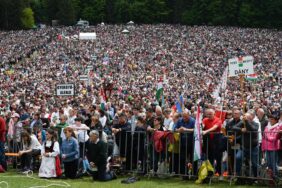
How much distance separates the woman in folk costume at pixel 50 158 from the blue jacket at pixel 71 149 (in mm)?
296

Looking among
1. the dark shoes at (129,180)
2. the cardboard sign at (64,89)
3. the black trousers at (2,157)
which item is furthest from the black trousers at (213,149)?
the cardboard sign at (64,89)

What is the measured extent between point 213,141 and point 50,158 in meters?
3.95

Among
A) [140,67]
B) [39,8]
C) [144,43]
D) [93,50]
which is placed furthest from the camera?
[39,8]

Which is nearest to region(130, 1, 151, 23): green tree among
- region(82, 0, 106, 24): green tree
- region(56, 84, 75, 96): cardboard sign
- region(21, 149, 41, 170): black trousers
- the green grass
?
region(82, 0, 106, 24): green tree

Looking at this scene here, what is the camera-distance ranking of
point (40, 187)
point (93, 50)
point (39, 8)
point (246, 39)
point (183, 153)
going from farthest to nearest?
point (39, 8) < point (246, 39) < point (93, 50) < point (183, 153) < point (40, 187)

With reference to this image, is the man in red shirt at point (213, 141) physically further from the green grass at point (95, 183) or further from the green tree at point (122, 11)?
the green tree at point (122, 11)

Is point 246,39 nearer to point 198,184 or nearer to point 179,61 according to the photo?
point 179,61

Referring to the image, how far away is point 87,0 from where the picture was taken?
110438 millimetres

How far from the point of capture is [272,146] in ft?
42.8

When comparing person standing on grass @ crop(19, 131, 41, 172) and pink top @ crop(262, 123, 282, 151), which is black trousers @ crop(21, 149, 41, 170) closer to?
person standing on grass @ crop(19, 131, 41, 172)

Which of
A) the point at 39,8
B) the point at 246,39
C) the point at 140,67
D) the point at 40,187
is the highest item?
the point at 39,8

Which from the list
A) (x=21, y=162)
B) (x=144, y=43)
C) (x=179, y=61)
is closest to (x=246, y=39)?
(x=144, y=43)

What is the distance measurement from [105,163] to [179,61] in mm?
43511

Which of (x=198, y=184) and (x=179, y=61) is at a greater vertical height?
(x=179, y=61)
